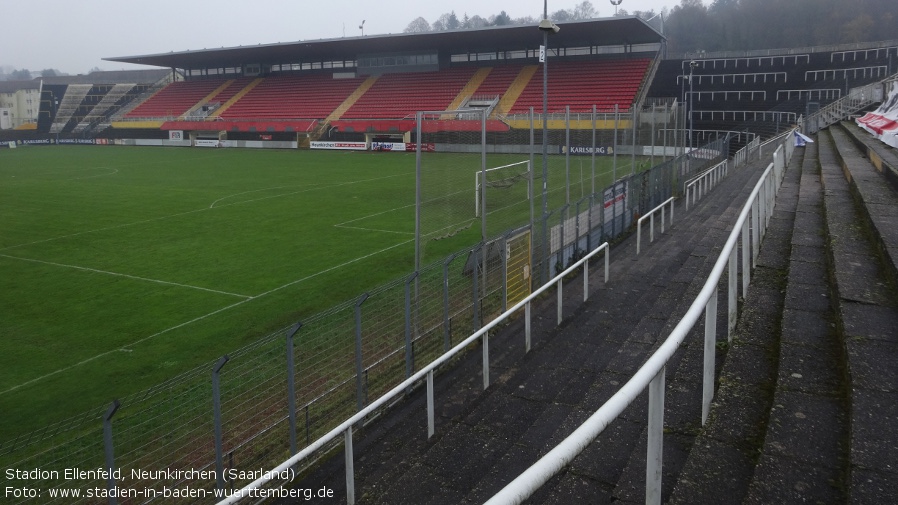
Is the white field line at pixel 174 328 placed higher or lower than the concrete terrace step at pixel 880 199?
lower

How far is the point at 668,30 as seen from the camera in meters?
93.8

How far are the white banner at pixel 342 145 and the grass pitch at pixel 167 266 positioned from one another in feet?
59.8

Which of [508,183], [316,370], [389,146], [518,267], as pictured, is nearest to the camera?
[316,370]

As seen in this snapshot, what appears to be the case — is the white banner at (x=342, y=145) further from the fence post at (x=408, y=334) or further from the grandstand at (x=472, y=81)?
the fence post at (x=408, y=334)

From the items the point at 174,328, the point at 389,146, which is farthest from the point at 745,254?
the point at 389,146

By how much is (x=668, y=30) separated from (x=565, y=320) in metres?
93.9

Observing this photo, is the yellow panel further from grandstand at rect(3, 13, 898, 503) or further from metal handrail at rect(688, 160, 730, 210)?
metal handrail at rect(688, 160, 730, 210)

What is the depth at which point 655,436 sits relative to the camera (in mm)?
2541

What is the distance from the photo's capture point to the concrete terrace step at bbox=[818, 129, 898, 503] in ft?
8.77

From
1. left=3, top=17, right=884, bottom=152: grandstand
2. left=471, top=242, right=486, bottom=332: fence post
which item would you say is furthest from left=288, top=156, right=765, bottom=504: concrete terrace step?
left=3, top=17, right=884, bottom=152: grandstand

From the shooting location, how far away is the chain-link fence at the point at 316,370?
597 centimetres

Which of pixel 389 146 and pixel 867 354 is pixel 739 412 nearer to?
pixel 867 354

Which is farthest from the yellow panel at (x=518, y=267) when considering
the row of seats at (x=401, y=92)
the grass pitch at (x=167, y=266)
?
the row of seats at (x=401, y=92)

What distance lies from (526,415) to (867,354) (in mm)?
3068
